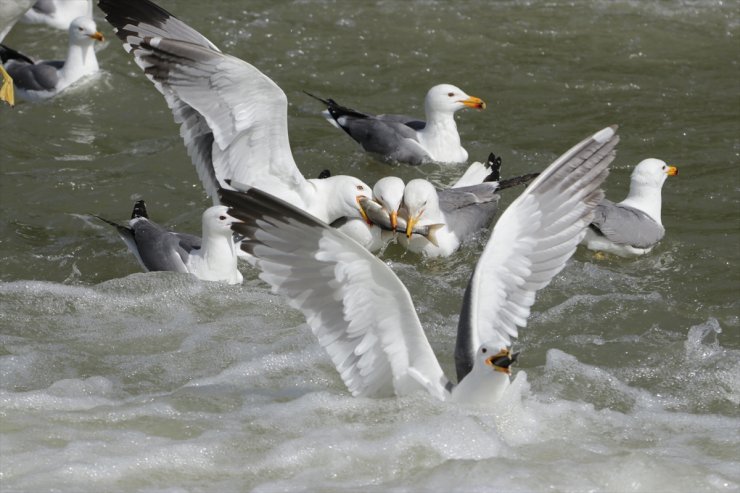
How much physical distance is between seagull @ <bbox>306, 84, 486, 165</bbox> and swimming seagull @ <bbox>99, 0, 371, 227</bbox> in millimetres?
1182

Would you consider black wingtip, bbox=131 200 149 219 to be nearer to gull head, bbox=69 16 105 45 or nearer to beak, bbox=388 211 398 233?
beak, bbox=388 211 398 233

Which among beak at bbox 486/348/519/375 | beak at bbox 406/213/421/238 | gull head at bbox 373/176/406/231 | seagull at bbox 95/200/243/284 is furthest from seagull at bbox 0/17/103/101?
beak at bbox 486/348/519/375

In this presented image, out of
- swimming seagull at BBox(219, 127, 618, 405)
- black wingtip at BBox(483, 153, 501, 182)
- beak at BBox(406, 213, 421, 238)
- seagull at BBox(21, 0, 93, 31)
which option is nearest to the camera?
swimming seagull at BBox(219, 127, 618, 405)

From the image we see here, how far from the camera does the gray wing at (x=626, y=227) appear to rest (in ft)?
24.9

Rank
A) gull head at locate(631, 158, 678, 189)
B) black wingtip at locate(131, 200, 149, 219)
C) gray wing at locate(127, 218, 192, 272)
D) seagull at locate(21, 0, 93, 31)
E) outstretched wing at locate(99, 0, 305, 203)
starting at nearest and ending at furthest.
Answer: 1. gray wing at locate(127, 218, 192, 272)
2. outstretched wing at locate(99, 0, 305, 203)
3. black wingtip at locate(131, 200, 149, 219)
4. gull head at locate(631, 158, 678, 189)
5. seagull at locate(21, 0, 93, 31)

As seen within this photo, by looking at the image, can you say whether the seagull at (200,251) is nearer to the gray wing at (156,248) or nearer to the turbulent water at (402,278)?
the gray wing at (156,248)

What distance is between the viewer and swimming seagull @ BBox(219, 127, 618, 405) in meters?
4.88

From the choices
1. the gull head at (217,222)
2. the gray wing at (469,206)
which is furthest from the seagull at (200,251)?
the gray wing at (469,206)

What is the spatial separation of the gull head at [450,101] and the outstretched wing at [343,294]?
162 inches

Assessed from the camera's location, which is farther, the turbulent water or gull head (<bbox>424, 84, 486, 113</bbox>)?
gull head (<bbox>424, 84, 486, 113</bbox>)

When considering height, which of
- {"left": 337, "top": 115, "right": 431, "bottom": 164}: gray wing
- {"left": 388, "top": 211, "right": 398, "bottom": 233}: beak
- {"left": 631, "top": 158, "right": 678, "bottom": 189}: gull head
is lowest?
{"left": 337, "top": 115, "right": 431, "bottom": 164}: gray wing

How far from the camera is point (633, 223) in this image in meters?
7.63

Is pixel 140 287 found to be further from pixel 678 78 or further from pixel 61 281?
pixel 678 78

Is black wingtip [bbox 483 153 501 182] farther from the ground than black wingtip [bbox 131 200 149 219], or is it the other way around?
black wingtip [bbox 483 153 501 182]
